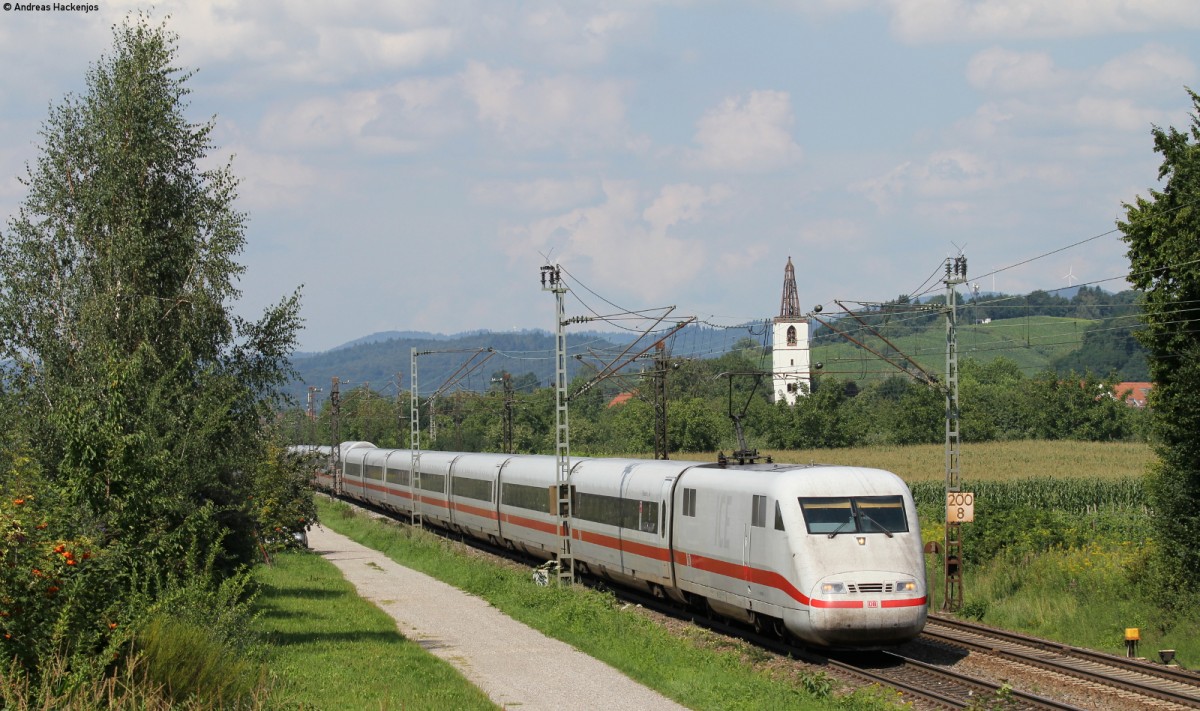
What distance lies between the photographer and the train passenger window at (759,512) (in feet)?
66.6

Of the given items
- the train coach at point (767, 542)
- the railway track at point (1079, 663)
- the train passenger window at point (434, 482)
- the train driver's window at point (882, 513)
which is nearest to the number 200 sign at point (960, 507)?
the railway track at point (1079, 663)

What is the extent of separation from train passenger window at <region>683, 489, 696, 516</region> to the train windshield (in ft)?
13.9

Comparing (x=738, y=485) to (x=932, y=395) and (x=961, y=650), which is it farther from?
(x=932, y=395)

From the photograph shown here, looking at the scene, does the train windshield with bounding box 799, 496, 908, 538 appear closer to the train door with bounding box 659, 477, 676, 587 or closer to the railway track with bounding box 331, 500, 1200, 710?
the railway track with bounding box 331, 500, 1200, 710

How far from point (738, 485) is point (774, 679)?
4310mm

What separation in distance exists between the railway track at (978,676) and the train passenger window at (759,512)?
212cm

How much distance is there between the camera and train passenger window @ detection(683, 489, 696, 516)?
23609mm

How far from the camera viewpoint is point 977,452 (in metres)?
77.8

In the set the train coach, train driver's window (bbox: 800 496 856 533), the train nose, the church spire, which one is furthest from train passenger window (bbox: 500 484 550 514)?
the church spire

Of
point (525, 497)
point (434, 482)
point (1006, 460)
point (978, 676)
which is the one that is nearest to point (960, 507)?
point (978, 676)

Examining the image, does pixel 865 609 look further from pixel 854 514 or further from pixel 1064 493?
pixel 1064 493

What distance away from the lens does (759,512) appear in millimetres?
20500

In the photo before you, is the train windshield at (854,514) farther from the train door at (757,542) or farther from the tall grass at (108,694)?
the tall grass at (108,694)

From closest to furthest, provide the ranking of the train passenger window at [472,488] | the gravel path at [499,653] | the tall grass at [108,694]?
1. the tall grass at [108,694]
2. the gravel path at [499,653]
3. the train passenger window at [472,488]
